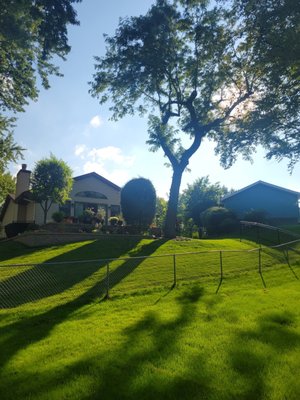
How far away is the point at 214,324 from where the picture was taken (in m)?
6.91

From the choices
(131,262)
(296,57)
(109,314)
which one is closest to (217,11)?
(296,57)

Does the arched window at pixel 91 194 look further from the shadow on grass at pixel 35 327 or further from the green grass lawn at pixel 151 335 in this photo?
the shadow on grass at pixel 35 327

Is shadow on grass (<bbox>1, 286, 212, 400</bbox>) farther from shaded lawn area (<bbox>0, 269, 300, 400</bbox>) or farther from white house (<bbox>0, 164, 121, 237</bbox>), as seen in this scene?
white house (<bbox>0, 164, 121, 237</bbox>)

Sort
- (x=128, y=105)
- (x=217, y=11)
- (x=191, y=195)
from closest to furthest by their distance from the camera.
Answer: (x=217, y=11), (x=128, y=105), (x=191, y=195)

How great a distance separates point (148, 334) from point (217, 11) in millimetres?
21524

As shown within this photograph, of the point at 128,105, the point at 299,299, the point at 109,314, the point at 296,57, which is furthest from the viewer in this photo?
the point at 128,105

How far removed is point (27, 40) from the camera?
1365 cm

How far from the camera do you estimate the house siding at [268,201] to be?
119 ft

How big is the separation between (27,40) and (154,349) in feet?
43.5

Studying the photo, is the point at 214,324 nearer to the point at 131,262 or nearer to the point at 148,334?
the point at 148,334

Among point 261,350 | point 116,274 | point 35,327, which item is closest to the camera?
point 261,350

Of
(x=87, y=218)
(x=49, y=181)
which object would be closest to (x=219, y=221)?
(x=87, y=218)

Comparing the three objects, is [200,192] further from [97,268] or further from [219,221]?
[97,268]

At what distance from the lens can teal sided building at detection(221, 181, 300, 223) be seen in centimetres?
3625
